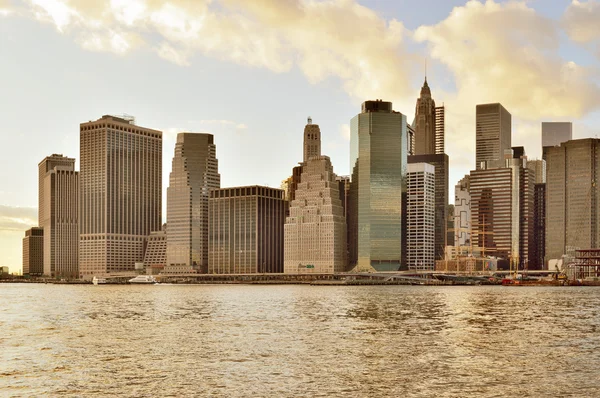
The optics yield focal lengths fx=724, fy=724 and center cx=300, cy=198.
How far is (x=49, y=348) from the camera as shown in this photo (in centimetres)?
8612

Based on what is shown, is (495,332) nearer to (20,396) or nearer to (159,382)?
(159,382)

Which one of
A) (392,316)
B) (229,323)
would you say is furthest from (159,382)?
(392,316)

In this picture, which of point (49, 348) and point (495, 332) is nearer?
point (49, 348)

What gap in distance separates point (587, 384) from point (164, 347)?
4747 centimetres

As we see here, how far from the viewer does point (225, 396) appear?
2261 inches

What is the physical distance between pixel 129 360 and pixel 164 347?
10726 millimetres

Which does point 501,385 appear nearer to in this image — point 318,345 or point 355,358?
point 355,358

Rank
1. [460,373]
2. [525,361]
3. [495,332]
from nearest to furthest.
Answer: [460,373], [525,361], [495,332]

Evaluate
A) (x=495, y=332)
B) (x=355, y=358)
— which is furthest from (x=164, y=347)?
(x=495, y=332)

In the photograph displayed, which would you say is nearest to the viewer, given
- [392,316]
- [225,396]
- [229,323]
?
[225,396]

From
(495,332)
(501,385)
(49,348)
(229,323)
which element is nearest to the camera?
(501,385)

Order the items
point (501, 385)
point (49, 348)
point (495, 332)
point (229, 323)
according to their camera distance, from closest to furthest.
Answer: point (501, 385) → point (49, 348) → point (495, 332) → point (229, 323)

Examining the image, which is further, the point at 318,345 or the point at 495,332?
the point at 495,332

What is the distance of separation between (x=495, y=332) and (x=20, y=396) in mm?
67853
